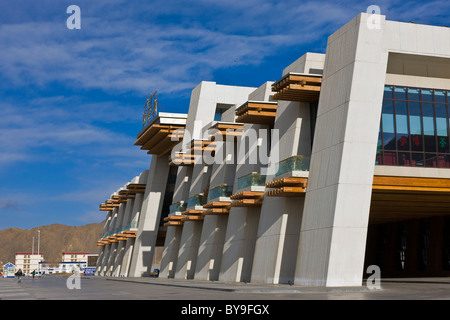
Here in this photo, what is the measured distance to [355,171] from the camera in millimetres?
25078

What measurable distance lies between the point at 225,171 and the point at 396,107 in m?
15.6

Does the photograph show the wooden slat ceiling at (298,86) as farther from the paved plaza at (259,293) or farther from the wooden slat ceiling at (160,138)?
the wooden slat ceiling at (160,138)

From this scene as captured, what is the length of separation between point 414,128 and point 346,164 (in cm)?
517

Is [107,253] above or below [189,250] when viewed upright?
above

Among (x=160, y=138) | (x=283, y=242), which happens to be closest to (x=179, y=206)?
(x=160, y=138)

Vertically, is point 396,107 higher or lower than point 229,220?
higher

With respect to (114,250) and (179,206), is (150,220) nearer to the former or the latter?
(179,206)

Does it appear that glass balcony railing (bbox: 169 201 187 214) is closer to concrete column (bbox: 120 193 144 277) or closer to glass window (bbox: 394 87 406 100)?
concrete column (bbox: 120 193 144 277)

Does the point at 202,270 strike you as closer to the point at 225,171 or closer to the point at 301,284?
the point at 225,171

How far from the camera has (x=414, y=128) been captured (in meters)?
28.1

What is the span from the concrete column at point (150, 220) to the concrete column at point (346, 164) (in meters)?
33.1

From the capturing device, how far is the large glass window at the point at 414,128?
27.6 metres
